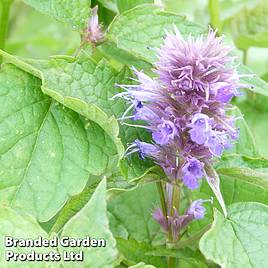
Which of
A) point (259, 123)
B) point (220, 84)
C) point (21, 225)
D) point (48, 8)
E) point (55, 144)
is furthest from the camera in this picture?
point (259, 123)

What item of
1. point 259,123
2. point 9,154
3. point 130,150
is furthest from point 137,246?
point 259,123

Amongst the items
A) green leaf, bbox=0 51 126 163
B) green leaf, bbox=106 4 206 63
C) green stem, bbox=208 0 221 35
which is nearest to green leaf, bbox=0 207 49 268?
green leaf, bbox=0 51 126 163

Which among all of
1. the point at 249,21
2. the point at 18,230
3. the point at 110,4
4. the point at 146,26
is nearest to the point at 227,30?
the point at 249,21

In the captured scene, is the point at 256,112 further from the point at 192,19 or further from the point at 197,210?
the point at 197,210

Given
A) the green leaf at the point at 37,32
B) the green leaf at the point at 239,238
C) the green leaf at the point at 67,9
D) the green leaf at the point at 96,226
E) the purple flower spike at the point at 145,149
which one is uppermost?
the green leaf at the point at 67,9

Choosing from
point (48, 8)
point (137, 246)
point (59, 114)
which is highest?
point (48, 8)

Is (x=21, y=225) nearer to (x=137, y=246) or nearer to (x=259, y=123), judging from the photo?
(x=137, y=246)

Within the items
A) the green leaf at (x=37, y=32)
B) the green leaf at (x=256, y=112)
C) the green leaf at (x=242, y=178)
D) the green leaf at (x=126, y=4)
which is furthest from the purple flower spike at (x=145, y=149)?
the green leaf at (x=37, y=32)

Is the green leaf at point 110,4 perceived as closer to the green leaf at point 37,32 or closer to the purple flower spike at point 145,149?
the purple flower spike at point 145,149
